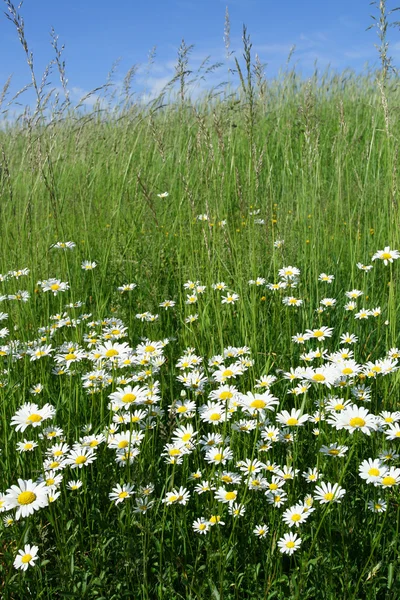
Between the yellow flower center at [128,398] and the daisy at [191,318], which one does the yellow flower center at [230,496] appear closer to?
the yellow flower center at [128,398]

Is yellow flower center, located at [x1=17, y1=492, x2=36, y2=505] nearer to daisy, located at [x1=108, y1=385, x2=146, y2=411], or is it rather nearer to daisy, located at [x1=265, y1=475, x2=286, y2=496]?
→ daisy, located at [x1=108, y1=385, x2=146, y2=411]

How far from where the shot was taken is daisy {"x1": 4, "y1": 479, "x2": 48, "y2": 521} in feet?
3.84

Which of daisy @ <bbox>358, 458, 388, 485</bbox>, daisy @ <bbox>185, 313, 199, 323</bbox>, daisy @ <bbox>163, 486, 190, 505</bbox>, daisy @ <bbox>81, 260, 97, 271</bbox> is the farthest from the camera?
daisy @ <bbox>81, 260, 97, 271</bbox>

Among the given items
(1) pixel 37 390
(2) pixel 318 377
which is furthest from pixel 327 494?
(1) pixel 37 390

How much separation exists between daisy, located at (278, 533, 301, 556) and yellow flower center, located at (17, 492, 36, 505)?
61 centimetres

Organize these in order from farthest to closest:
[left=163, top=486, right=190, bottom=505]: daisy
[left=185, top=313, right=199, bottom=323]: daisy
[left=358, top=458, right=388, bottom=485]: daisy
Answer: [left=185, top=313, right=199, bottom=323]: daisy, [left=163, top=486, right=190, bottom=505]: daisy, [left=358, top=458, right=388, bottom=485]: daisy

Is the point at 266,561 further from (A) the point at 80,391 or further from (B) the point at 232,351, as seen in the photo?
(A) the point at 80,391

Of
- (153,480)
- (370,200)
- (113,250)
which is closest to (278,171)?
(370,200)

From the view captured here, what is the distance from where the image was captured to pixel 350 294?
7.83ft

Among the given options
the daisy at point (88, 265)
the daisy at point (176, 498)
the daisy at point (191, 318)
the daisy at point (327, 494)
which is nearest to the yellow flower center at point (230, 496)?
the daisy at point (176, 498)

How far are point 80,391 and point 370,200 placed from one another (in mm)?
2955

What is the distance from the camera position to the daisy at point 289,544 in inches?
51.1

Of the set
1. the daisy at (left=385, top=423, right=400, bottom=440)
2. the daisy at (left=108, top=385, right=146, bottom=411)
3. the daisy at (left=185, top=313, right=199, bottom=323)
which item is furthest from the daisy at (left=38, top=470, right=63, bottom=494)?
the daisy at (left=185, top=313, right=199, bottom=323)

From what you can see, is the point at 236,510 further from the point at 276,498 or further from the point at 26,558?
the point at 26,558
